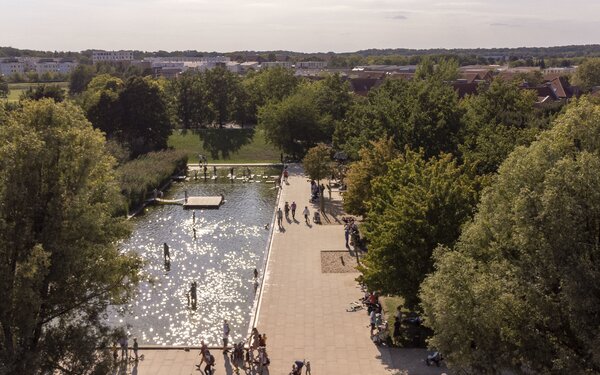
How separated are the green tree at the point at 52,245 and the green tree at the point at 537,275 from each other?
8319mm

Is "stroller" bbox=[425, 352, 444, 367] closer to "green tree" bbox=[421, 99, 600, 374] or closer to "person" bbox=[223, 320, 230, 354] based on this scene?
"green tree" bbox=[421, 99, 600, 374]

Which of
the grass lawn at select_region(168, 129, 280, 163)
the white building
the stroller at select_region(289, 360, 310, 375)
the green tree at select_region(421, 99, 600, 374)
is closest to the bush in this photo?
the grass lawn at select_region(168, 129, 280, 163)

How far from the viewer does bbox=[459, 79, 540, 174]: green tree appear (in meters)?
29.7

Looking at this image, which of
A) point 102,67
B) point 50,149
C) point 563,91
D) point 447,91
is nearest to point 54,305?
point 50,149

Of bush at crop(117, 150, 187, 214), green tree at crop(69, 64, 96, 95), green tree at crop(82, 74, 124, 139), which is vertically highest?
green tree at crop(69, 64, 96, 95)

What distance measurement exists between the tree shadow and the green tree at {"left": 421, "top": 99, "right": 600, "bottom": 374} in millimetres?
45718

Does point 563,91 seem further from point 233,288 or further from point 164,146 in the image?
point 233,288

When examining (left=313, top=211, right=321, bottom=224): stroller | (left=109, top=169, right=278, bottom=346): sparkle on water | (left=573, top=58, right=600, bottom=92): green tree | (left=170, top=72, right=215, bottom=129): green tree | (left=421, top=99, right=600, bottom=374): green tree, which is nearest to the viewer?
(left=421, top=99, right=600, bottom=374): green tree

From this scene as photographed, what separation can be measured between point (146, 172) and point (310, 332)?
2739 cm

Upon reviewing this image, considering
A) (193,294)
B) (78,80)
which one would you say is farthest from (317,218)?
(78,80)

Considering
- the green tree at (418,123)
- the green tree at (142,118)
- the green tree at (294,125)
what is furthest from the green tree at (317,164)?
the green tree at (142,118)

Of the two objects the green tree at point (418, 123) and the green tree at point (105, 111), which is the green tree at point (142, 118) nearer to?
the green tree at point (105, 111)

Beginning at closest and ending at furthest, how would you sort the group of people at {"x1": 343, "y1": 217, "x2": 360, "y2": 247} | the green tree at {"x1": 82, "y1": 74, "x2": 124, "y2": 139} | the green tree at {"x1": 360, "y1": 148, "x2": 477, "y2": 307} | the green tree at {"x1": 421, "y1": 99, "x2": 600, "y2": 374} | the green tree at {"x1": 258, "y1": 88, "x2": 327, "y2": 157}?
the green tree at {"x1": 421, "y1": 99, "x2": 600, "y2": 374}
the green tree at {"x1": 360, "y1": 148, "x2": 477, "y2": 307}
the group of people at {"x1": 343, "y1": 217, "x2": 360, "y2": 247}
the green tree at {"x1": 258, "y1": 88, "x2": 327, "y2": 157}
the green tree at {"x1": 82, "y1": 74, "x2": 124, "y2": 139}

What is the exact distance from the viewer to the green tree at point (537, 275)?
40.4 ft
